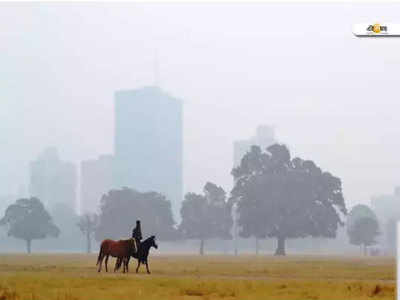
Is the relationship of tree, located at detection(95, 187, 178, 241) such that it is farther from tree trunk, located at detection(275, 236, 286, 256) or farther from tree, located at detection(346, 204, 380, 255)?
tree, located at detection(346, 204, 380, 255)

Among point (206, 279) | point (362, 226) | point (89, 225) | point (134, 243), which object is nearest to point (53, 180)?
point (89, 225)

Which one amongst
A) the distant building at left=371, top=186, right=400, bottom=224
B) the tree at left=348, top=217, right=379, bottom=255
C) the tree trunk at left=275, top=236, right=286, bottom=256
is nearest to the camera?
the distant building at left=371, top=186, right=400, bottom=224

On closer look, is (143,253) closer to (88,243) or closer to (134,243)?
(134,243)

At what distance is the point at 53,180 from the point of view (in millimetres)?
8109

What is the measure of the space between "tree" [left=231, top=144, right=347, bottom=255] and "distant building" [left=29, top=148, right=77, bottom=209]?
5.05ft

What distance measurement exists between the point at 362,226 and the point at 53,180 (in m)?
2.93

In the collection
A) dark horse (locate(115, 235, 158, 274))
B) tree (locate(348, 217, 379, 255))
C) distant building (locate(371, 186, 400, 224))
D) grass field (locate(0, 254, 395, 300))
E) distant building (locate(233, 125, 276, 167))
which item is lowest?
grass field (locate(0, 254, 395, 300))

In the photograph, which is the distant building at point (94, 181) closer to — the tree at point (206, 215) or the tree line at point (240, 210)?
the tree line at point (240, 210)

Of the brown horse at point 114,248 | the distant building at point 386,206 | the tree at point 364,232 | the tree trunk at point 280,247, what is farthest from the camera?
the brown horse at point 114,248

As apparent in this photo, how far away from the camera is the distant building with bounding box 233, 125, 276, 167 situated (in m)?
8.01

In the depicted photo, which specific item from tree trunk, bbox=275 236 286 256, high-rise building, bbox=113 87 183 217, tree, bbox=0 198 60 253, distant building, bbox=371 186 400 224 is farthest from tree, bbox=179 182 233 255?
distant building, bbox=371 186 400 224

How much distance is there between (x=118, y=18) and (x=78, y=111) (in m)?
0.97

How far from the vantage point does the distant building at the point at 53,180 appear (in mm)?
8117

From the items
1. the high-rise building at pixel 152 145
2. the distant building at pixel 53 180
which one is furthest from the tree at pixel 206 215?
the distant building at pixel 53 180
